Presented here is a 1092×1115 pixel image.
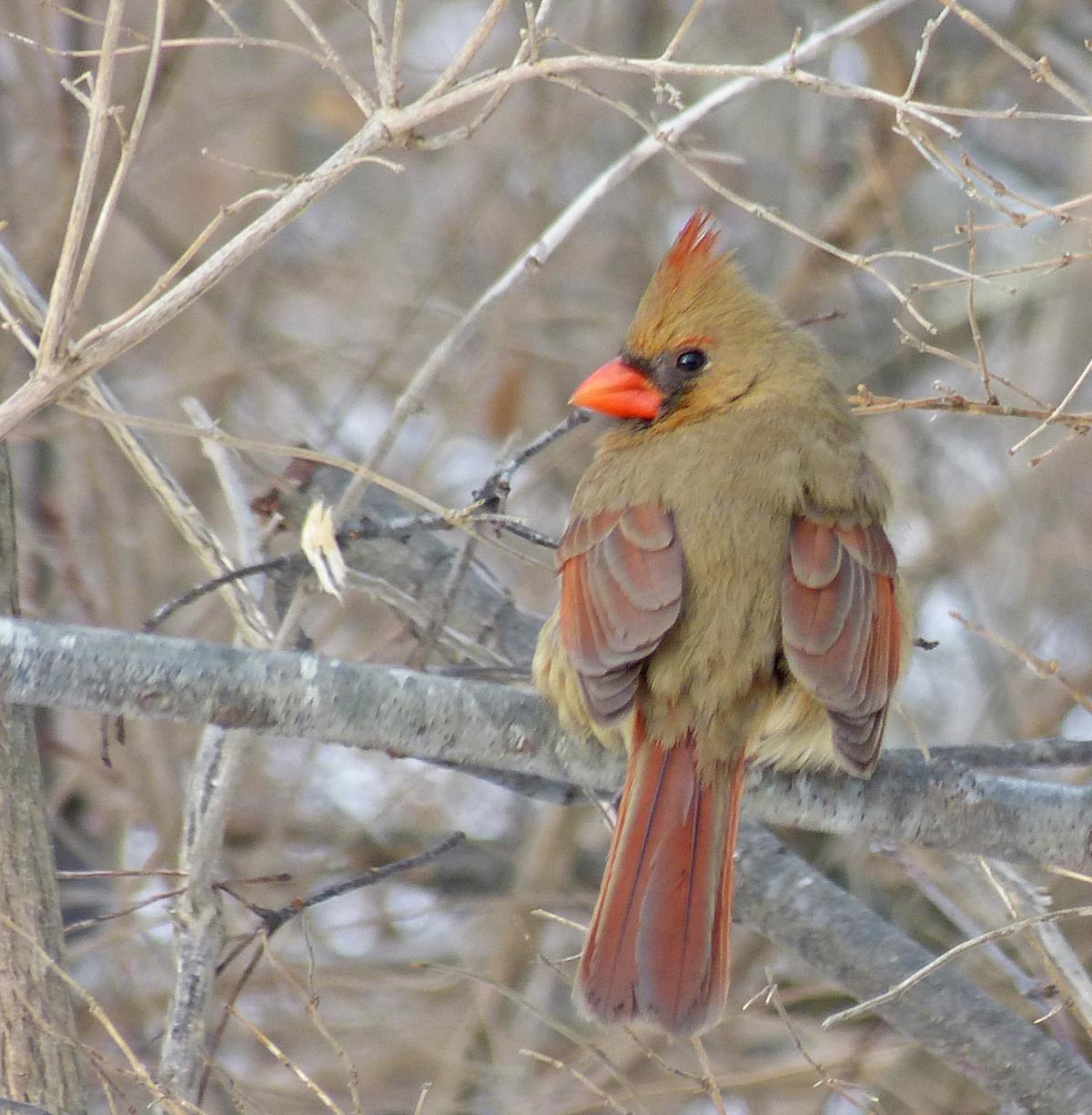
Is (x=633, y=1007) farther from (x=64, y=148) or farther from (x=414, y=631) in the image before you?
(x=64, y=148)

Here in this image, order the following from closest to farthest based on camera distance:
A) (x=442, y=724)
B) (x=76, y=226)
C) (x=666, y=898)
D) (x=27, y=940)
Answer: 1. (x=76, y=226)
2. (x=442, y=724)
3. (x=27, y=940)
4. (x=666, y=898)

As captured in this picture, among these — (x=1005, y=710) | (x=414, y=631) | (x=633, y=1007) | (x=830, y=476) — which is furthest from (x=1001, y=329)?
(x=633, y=1007)

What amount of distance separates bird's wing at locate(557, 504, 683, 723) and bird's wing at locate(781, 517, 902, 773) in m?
0.23

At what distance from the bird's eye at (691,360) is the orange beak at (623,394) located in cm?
8

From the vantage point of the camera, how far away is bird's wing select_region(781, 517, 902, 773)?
2824 mm

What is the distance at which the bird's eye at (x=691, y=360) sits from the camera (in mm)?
3635

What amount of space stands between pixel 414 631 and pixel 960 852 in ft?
3.97

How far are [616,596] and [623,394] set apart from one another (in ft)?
2.35

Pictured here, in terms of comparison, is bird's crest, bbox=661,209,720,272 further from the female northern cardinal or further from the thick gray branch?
the thick gray branch

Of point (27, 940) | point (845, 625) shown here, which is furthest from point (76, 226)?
point (845, 625)

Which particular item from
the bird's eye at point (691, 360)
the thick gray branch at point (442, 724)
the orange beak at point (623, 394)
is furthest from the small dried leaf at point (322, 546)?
the bird's eye at point (691, 360)

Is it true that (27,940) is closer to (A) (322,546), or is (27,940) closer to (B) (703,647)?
(A) (322,546)

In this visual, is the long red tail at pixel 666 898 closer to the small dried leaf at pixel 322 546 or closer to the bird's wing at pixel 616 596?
the bird's wing at pixel 616 596

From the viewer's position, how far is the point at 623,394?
11.8 feet
